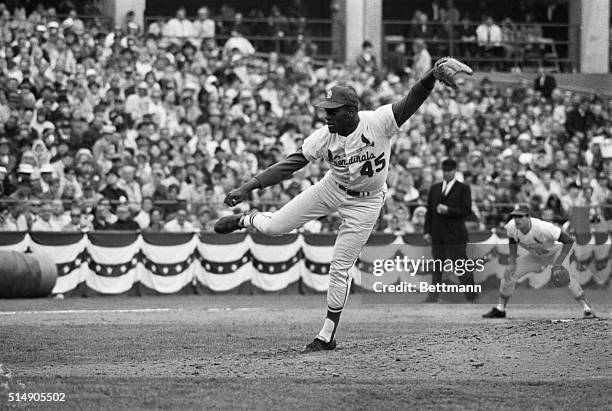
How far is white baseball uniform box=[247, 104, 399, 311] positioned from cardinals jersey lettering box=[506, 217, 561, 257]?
5.21 meters

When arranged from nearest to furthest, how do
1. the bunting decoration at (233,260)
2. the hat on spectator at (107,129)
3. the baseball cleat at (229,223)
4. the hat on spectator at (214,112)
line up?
the baseball cleat at (229,223), the bunting decoration at (233,260), the hat on spectator at (107,129), the hat on spectator at (214,112)

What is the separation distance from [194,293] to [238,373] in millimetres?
11295

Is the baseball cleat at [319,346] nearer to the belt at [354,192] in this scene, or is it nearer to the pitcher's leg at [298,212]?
the pitcher's leg at [298,212]

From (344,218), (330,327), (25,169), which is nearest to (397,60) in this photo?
(25,169)

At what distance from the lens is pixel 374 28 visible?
31766 millimetres

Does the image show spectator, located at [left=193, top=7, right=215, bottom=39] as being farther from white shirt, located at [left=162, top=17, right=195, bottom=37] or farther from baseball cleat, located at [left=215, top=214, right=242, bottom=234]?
baseball cleat, located at [left=215, top=214, right=242, bottom=234]

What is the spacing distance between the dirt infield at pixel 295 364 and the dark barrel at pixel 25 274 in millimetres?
2530

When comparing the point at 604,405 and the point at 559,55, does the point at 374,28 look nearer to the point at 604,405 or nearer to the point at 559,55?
the point at 559,55

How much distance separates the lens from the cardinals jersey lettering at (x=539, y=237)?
50.3 feet

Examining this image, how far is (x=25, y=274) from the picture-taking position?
17.2 meters

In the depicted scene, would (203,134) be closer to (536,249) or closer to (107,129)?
(107,129)

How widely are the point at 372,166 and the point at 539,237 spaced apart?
5.74 m

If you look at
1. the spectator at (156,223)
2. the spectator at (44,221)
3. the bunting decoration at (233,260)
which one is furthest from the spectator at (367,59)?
the spectator at (44,221)

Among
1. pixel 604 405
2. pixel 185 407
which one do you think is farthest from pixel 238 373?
pixel 604 405
